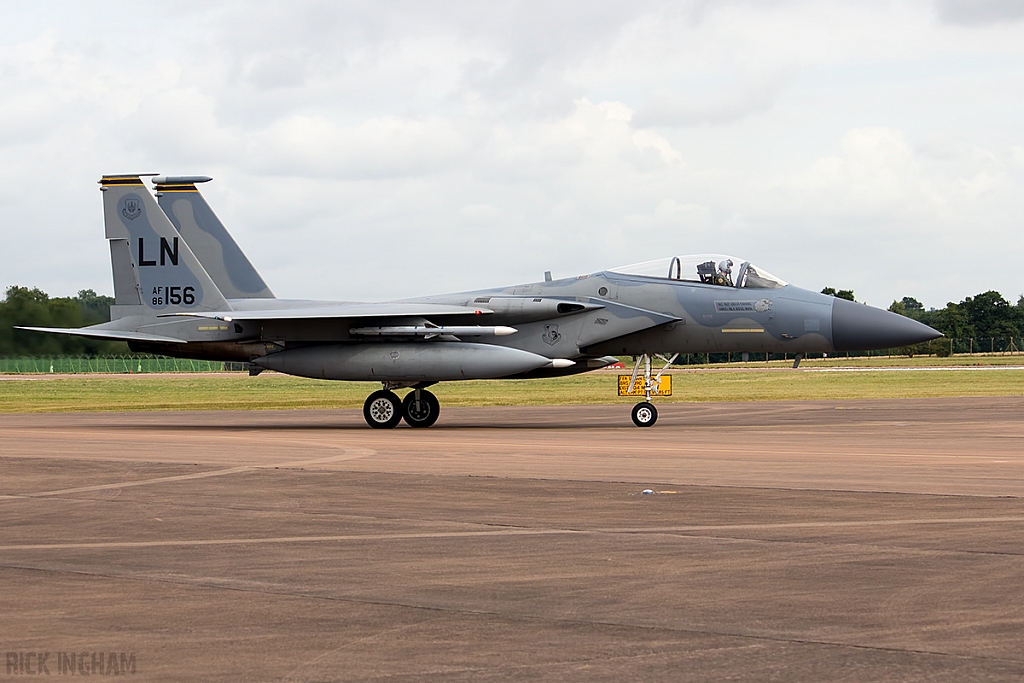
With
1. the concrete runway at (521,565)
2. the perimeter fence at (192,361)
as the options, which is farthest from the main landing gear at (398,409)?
the perimeter fence at (192,361)

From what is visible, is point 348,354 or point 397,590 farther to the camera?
point 348,354

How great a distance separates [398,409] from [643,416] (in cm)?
491

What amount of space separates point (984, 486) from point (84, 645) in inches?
352

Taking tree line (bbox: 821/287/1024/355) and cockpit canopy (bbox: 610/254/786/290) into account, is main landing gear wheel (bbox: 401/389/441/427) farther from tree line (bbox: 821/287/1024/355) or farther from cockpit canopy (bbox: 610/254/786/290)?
tree line (bbox: 821/287/1024/355)

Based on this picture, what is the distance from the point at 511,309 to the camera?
75.9 ft

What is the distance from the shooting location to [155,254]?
2481cm

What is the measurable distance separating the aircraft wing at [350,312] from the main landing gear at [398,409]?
1.70 metres

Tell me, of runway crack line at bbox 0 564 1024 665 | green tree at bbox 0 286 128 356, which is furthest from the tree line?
runway crack line at bbox 0 564 1024 665

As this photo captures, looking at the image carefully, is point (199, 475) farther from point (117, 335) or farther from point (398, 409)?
point (117, 335)

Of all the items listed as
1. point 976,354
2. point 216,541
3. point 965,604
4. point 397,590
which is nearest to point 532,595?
point 397,590

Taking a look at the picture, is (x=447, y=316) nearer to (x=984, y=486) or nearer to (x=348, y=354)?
(x=348, y=354)

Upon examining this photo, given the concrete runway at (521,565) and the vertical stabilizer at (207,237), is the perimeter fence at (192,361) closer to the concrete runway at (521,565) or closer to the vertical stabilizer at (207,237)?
the vertical stabilizer at (207,237)

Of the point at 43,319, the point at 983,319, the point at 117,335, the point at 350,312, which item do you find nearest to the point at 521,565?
the point at 350,312

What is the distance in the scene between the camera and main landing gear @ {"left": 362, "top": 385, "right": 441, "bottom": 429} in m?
23.6
